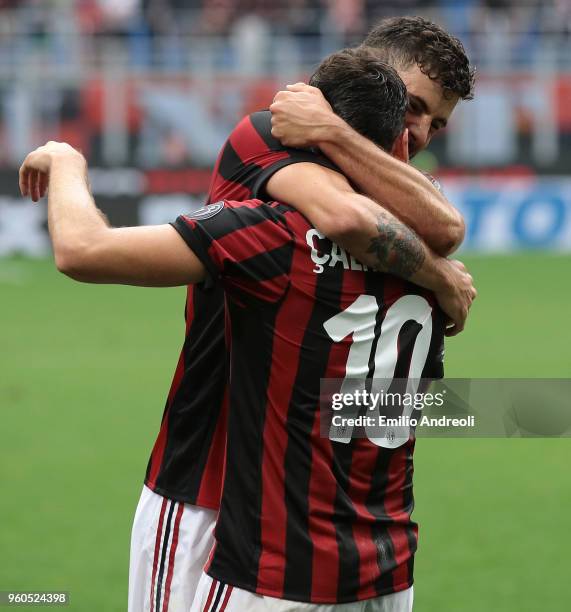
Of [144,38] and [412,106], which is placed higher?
[144,38]

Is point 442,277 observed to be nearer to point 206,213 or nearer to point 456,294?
point 456,294

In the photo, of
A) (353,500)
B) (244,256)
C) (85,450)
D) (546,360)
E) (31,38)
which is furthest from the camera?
(31,38)

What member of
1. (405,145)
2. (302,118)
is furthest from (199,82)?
(302,118)

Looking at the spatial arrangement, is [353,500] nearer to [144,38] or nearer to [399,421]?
[399,421]

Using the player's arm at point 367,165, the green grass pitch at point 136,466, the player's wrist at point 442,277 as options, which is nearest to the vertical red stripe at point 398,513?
the player's wrist at point 442,277

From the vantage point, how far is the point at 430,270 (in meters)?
2.76

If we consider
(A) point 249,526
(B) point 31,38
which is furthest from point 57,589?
(B) point 31,38

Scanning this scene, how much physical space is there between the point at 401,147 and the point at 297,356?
574 mm

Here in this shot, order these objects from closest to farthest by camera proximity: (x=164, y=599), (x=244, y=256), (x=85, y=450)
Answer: (x=244, y=256) < (x=164, y=599) < (x=85, y=450)

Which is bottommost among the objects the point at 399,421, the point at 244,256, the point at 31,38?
the point at 399,421

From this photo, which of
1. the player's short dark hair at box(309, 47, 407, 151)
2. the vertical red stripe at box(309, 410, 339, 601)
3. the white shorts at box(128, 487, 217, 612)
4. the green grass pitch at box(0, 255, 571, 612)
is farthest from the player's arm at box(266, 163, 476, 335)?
the green grass pitch at box(0, 255, 571, 612)

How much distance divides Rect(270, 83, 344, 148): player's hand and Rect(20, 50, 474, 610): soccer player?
48mm

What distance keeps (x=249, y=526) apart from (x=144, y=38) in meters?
18.6

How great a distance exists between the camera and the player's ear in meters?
2.82
